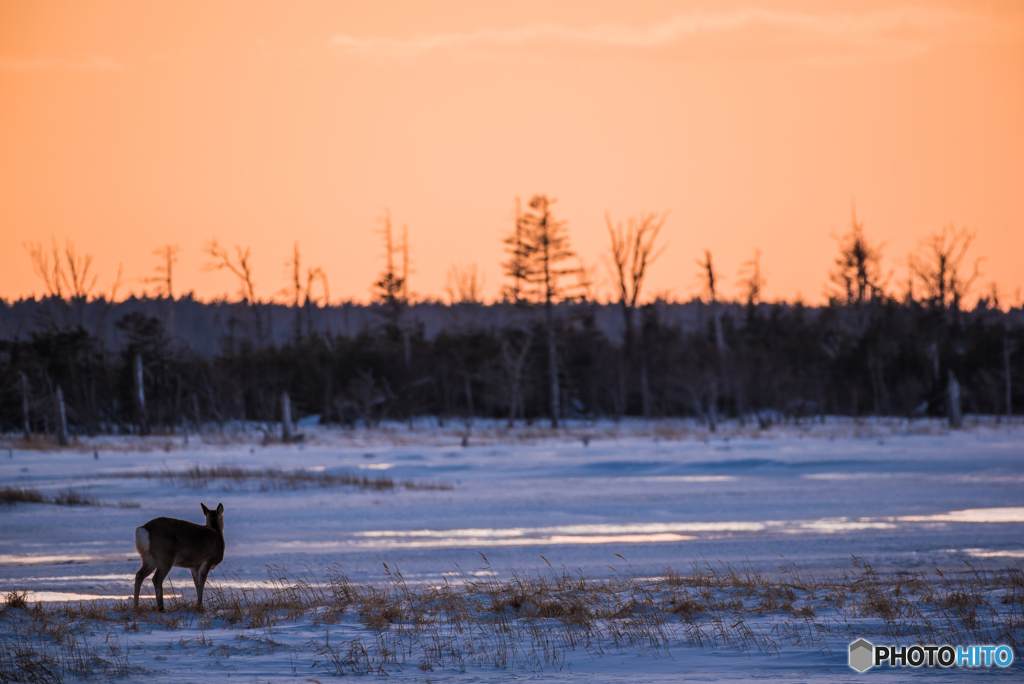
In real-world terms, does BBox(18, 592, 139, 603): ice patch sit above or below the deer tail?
below

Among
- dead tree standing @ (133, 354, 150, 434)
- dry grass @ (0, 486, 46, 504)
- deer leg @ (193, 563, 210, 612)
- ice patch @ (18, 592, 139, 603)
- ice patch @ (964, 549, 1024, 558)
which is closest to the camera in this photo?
deer leg @ (193, 563, 210, 612)

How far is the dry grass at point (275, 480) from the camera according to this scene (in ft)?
67.9

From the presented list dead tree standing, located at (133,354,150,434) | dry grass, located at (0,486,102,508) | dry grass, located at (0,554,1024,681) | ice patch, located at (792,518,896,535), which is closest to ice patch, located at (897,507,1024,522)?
ice patch, located at (792,518,896,535)

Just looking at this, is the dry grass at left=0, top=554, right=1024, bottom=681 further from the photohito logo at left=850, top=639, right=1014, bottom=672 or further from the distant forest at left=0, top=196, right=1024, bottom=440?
the distant forest at left=0, top=196, right=1024, bottom=440

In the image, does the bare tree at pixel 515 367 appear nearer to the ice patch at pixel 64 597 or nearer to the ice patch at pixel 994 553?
the ice patch at pixel 994 553

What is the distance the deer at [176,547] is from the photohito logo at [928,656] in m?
4.87

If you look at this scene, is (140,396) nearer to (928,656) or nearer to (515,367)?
A: (515,367)

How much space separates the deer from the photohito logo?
4869 mm

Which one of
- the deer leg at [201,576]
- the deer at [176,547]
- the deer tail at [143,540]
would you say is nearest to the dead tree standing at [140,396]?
the deer leg at [201,576]

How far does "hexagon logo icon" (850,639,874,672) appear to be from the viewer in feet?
18.3

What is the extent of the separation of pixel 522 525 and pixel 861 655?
989 centimetres

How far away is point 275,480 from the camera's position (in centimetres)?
2133

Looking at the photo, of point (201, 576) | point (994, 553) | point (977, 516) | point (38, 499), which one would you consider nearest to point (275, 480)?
point (38, 499)

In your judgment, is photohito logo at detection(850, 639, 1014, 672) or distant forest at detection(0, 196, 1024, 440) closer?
photohito logo at detection(850, 639, 1014, 672)
